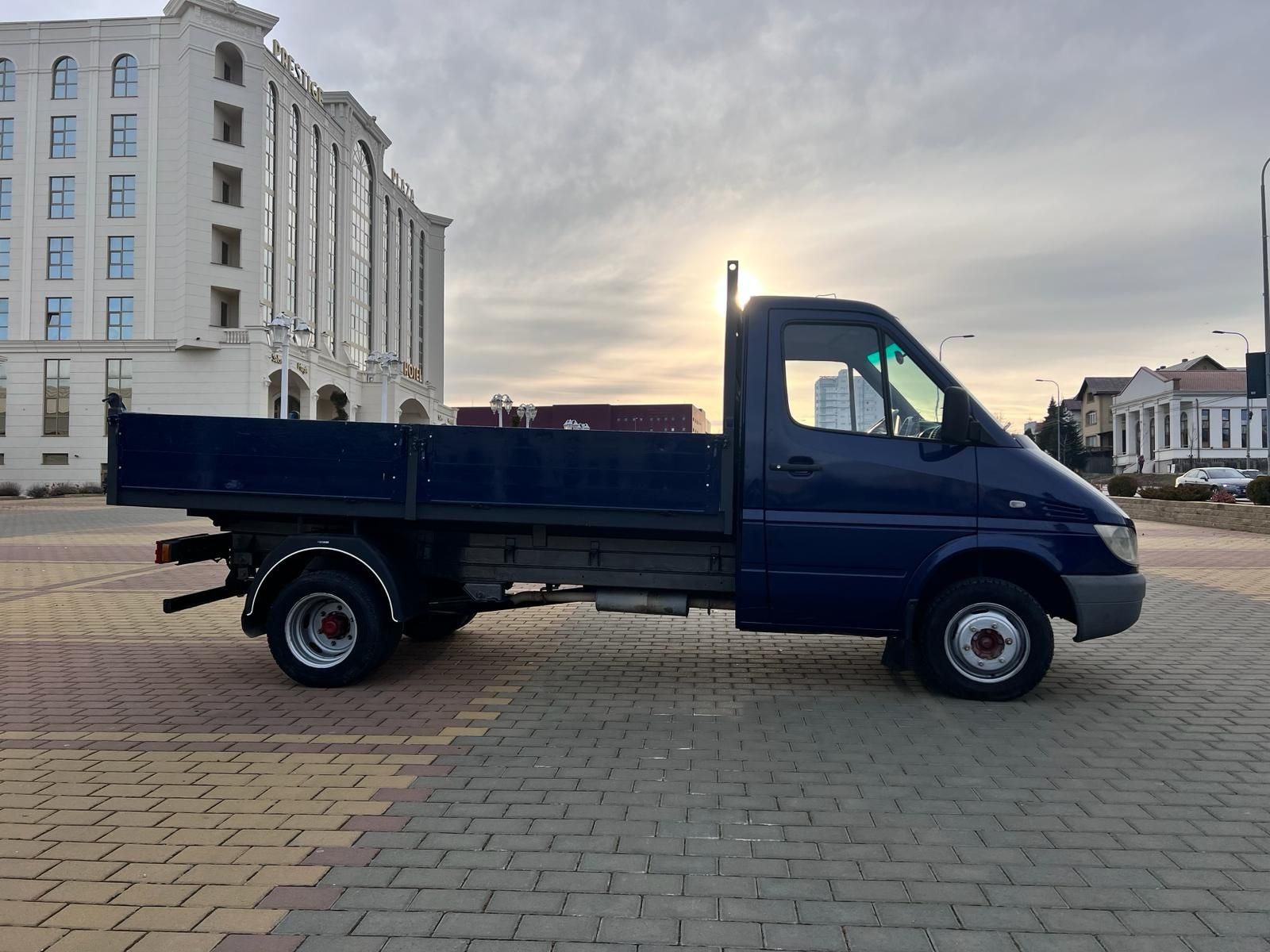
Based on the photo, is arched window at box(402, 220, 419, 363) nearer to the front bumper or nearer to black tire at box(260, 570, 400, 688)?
black tire at box(260, 570, 400, 688)

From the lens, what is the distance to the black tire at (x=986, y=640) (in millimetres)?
6027

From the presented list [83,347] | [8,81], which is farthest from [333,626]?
[8,81]

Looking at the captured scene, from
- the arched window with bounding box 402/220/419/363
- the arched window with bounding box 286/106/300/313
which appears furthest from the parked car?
the arched window with bounding box 402/220/419/363

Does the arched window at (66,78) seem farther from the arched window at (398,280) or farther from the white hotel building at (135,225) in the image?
the arched window at (398,280)

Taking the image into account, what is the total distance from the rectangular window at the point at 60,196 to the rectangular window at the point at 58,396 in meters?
7.83

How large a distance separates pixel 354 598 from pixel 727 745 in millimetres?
2771

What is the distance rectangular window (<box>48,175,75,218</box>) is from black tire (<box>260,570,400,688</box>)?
52.7 m

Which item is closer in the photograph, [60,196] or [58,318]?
[60,196]

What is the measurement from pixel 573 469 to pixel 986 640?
9.75 ft

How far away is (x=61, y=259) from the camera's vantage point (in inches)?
1918

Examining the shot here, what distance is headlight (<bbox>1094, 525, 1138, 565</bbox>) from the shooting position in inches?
236

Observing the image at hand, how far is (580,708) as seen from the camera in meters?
6.08

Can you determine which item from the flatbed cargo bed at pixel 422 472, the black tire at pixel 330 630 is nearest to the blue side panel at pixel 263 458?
the flatbed cargo bed at pixel 422 472

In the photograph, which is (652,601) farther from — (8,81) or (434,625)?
(8,81)
